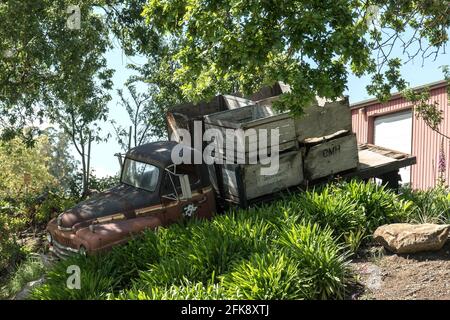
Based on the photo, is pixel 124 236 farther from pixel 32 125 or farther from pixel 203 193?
pixel 32 125

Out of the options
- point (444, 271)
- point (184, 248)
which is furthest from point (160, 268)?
point (444, 271)

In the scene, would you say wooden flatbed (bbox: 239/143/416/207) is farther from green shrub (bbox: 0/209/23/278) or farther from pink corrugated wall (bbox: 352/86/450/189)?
green shrub (bbox: 0/209/23/278)

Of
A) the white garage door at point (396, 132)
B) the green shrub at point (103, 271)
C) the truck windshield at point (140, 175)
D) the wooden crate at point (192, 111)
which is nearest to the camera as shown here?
the green shrub at point (103, 271)

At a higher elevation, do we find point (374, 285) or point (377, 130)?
point (377, 130)

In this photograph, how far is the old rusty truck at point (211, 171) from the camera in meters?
10.5

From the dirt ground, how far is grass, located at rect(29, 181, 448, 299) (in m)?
0.32

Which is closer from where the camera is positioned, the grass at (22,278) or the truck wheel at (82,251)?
the truck wheel at (82,251)

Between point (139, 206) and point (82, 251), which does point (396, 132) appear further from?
point (82, 251)

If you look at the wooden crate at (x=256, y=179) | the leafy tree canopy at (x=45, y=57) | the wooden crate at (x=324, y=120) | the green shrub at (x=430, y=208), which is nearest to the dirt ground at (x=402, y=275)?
the green shrub at (x=430, y=208)

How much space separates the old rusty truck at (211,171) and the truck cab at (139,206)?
2cm

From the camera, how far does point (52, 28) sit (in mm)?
14367

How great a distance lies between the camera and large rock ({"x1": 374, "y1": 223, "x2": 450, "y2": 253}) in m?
8.97

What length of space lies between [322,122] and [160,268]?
18.2 ft

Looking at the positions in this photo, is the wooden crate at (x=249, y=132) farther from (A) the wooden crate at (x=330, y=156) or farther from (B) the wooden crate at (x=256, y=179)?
(A) the wooden crate at (x=330, y=156)
